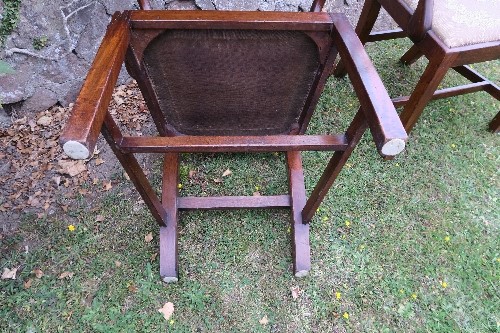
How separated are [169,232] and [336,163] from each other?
0.87 meters

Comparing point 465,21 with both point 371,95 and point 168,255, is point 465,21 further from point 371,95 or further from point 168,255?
point 168,255

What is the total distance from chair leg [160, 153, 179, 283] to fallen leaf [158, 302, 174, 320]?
4.2 inches

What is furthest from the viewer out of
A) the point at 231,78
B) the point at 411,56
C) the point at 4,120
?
the point at 411,56

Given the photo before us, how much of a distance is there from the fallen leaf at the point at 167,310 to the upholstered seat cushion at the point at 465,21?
168cm

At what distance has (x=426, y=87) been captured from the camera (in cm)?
176

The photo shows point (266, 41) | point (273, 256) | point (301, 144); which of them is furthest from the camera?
point (273, 256)

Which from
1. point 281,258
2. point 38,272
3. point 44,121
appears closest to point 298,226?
point 281,258

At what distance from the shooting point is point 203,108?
173 cm

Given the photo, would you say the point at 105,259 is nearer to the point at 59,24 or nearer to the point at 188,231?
the point at 188,231

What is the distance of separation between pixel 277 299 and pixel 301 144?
880 mm

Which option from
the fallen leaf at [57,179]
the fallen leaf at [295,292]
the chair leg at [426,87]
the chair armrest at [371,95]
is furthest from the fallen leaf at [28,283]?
the chair leg at [426,87]

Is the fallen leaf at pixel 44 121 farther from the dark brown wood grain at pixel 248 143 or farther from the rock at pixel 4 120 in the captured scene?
the dark brown wood grain at pixel 248 143

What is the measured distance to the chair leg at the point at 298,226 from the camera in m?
1.79

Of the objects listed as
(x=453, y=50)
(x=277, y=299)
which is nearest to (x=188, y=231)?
(x=277, y=299)
